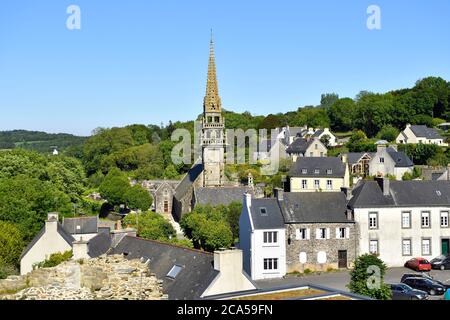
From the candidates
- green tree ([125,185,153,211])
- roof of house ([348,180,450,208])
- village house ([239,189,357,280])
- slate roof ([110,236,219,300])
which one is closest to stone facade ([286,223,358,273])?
village house ([239,189,357,280])

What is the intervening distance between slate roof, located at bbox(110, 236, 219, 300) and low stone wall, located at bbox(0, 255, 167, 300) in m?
0.65

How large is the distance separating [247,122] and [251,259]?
84.0 metres

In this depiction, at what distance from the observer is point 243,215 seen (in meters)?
35.7

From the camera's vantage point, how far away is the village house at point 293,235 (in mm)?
34250

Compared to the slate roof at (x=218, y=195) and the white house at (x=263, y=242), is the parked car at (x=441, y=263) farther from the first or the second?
the slate roof at (x=218, y=195)

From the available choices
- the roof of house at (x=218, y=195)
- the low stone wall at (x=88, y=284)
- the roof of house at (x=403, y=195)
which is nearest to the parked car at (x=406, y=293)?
the roof of house at (x=403, y=195)

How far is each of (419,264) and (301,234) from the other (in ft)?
23.4

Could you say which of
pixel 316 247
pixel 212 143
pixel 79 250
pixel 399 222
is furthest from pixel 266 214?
pixel 212 143

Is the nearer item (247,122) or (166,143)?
(166,143)

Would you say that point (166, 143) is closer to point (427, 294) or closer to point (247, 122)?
point (247, 122)

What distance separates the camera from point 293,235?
35000mm

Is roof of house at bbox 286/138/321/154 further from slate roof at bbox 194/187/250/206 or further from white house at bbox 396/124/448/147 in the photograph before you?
slate roof at bbox 194/187/250/206

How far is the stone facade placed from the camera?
3497 cm
